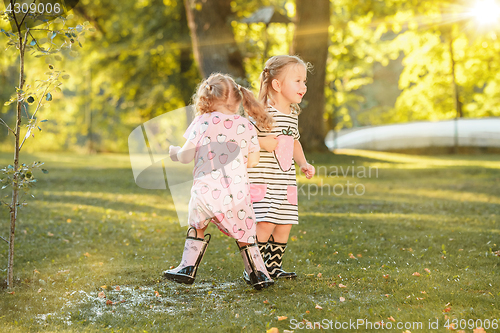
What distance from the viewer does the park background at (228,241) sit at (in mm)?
3486

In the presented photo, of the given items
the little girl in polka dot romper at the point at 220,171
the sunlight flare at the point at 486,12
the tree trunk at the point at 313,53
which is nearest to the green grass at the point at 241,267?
the little girl in polka dot romper at the point at 220,171

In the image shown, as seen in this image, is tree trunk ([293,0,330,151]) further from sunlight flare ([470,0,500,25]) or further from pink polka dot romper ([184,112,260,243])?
pink polka dot romper ([184,112,260,243])

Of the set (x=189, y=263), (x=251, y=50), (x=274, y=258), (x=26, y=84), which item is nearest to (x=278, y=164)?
(x=274, y=258)

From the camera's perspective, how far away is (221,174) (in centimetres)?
363

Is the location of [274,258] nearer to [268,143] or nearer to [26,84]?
[268,143]

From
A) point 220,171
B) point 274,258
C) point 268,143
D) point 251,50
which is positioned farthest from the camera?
point 251,50

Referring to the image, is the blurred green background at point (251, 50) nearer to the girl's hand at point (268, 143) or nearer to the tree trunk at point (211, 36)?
the tree trunk at point (211, 36)

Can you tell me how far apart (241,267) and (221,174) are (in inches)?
55.2

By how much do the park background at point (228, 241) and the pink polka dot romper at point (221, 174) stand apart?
59cm

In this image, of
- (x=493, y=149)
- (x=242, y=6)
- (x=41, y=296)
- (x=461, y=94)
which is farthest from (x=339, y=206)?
(x=461, y=94)

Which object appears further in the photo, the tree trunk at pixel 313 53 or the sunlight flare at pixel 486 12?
the sunlight flare at pixel 486 12

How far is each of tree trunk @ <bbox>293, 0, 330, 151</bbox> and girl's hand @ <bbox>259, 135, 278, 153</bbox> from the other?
10251mm

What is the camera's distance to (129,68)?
70.0 ft

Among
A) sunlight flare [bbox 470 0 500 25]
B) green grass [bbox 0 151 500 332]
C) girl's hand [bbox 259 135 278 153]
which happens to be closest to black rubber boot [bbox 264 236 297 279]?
green grass [bbox 0 151 500 332]
